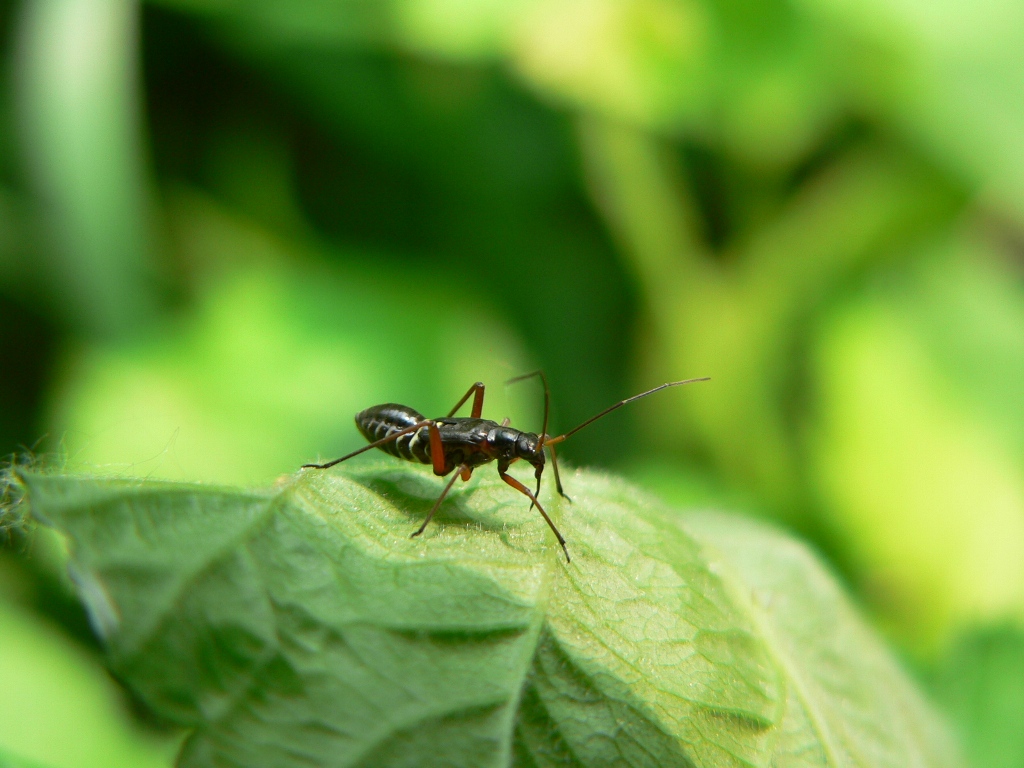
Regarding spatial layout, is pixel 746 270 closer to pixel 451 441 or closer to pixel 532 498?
pixel 451 441

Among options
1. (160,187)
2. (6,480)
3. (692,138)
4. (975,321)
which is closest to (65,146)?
(160,187)

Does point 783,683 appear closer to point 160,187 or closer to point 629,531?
point 629,531

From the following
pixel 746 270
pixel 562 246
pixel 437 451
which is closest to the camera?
pixel 437 451

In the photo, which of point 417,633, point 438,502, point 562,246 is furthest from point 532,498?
point 562,246

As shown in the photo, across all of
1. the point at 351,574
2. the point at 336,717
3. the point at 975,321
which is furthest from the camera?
the point at 975,321

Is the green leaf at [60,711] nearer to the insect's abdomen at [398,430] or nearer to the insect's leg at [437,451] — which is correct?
the insect's abdomen at [398,430]

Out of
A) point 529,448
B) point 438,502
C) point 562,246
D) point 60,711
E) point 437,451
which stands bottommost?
point 60,711

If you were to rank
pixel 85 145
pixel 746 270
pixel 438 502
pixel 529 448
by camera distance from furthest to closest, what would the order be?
1. pixel 746 270
2. pixel 85 145
3. pixel 529 448
4. pixel 438 502

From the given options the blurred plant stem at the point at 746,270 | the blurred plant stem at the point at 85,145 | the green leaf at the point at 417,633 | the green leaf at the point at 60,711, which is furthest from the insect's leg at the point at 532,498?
the blurred plant stem at the point at 85,145
